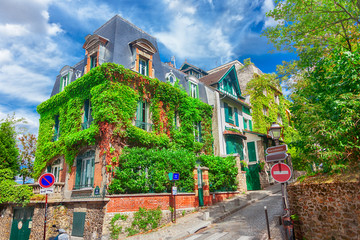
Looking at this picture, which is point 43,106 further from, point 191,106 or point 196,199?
point 196,199

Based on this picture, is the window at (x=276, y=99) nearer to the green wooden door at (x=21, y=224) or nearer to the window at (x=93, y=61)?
the window at (x=93, y=61)

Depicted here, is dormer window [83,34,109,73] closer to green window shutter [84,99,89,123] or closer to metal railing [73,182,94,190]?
green window shutter [84,99,89,123]

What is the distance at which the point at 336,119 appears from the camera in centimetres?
803

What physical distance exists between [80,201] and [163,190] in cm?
417

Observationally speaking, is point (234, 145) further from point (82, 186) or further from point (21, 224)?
A: point (21, 224)

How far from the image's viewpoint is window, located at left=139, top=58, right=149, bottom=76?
17.3 metres

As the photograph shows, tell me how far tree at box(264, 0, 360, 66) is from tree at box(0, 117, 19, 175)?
1830 cm

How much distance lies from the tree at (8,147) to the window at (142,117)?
9594 millimetres

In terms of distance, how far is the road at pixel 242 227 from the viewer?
9.50 meters

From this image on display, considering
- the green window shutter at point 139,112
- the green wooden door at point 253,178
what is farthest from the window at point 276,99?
the green window shutter at point 139,112

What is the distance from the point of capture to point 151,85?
55.2ft

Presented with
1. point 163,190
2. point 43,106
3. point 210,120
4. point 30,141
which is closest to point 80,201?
point 163,190

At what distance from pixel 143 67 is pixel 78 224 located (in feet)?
34.7

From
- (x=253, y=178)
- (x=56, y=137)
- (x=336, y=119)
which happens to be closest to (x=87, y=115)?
(x=56, y=137)
